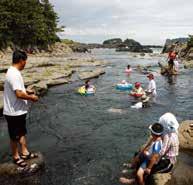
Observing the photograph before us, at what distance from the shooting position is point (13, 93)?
27.0 ft

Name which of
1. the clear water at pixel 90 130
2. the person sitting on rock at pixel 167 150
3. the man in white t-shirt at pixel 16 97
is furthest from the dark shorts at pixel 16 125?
the person sitting on rock at pixel 167 150

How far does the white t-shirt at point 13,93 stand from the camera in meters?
8.05

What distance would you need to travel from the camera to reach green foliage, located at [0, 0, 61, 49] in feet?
207

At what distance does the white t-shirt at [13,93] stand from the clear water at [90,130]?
6.82 feet

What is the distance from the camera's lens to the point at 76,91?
24.5 meters

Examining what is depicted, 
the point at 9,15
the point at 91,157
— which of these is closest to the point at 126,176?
the point at 91,157

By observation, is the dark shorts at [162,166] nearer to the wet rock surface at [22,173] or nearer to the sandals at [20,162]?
the wet rock surface at [22,173]

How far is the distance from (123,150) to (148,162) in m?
3.31

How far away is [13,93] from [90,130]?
6.29 m

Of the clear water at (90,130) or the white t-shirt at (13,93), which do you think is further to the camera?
the clear water at (90,130)

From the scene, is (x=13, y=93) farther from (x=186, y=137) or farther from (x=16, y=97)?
Answer: (x=186, y=137)

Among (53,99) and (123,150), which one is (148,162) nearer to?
(123,150)

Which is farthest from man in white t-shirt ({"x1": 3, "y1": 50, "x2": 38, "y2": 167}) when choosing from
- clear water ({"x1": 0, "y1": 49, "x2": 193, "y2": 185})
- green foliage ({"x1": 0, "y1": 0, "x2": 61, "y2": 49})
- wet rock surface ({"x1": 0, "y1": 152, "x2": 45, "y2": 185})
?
green foliage ({"x1": 0, "y1": 0, "x2": 61, "y2": 49})

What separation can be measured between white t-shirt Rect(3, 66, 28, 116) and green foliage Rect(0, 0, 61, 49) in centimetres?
5549
